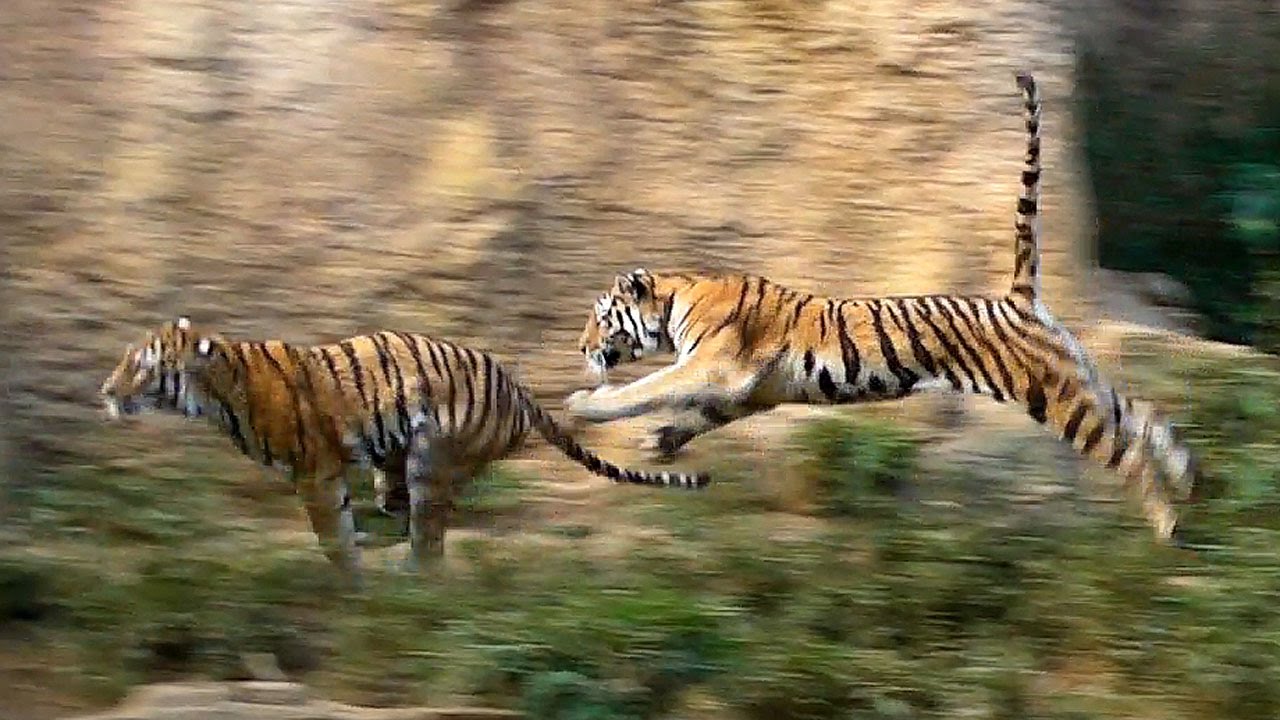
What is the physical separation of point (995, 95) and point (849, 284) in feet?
2.78

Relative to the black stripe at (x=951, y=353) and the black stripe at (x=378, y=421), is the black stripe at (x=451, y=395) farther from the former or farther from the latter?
the black stripe at (x=951, y=353)

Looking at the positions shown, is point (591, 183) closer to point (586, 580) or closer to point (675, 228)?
point (675, 228)

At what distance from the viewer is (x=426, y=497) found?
5449mm

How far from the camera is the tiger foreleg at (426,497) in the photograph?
539 centimetres

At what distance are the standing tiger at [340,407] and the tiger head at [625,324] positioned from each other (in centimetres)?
73

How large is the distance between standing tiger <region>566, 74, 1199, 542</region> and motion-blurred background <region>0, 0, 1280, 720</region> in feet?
0.49

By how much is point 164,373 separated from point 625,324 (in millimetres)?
1602

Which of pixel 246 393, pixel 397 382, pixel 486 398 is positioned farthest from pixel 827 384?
pixel 246 393

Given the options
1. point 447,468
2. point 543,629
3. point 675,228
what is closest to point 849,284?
point 675,228

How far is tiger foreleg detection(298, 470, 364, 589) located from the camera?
5.36m

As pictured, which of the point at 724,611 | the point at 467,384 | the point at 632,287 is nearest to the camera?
the point at 724,611

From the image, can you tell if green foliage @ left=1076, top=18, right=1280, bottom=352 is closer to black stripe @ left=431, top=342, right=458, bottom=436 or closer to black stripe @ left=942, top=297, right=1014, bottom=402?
black stripe @ left=942, top=297, right=1014, bottom=402

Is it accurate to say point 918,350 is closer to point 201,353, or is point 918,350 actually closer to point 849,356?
point 849,356

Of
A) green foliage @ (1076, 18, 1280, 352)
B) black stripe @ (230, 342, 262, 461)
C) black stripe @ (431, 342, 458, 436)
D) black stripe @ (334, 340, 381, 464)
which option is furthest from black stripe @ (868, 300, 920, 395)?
green foliage @ (1076, 18, 1280, 352)
